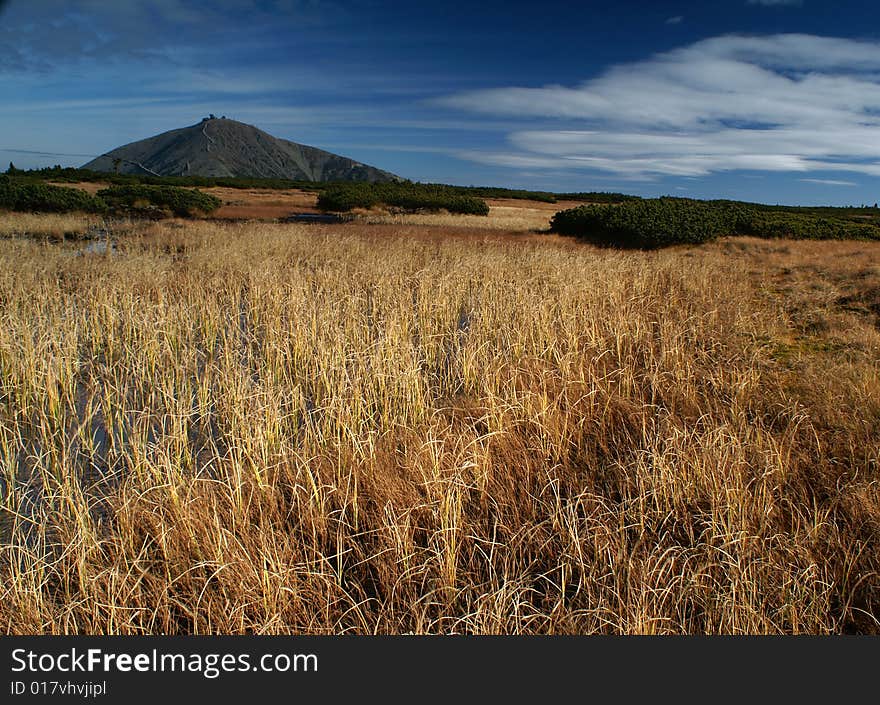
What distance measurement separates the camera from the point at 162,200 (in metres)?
30.4

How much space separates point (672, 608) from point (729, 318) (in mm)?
7005

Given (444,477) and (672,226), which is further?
(672,226)

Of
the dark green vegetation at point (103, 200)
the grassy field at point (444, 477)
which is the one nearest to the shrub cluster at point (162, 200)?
the dark green vegetation at point (103, 200)

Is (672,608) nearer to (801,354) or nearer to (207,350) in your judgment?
(801,354)

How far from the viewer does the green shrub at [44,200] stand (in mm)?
25531

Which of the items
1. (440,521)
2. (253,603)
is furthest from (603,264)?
(253,603)

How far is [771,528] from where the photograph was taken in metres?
2.94

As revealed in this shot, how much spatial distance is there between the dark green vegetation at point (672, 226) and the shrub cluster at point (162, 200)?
19.1m

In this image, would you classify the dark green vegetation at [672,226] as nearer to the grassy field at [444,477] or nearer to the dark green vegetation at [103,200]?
the grassy field at [444,477]

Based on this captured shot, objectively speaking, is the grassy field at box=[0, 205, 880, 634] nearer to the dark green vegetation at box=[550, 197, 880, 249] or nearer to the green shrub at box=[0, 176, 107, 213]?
the dark green vegetation at box=[550, 197, 880, 249]

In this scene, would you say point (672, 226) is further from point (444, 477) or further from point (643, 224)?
point (444, 477)

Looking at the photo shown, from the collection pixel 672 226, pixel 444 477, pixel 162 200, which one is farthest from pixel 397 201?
pixel 444 477

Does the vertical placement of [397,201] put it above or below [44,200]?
above

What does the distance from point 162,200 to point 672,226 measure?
27114 millimetres
